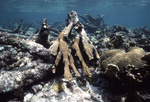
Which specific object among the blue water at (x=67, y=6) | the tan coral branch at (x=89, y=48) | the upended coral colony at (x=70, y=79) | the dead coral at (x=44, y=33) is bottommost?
the upended coral colony at (x=70, y=79)

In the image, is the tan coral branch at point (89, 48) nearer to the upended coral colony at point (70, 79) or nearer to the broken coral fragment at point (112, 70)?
the upended coral colony at point (70, 79)

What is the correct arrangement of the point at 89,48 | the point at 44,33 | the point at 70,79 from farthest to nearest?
the point at 44,33
the point at 89,48
the point at 70,79

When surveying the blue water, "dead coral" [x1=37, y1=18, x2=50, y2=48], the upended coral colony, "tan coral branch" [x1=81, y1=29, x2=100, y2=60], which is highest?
the blue water

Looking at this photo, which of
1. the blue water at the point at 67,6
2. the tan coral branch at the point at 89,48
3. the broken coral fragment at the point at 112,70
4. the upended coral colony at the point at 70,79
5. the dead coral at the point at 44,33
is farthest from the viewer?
the blue water at the point at 67,6

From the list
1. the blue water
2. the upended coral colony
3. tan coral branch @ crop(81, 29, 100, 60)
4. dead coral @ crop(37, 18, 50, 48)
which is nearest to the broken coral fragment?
the upended coral colony

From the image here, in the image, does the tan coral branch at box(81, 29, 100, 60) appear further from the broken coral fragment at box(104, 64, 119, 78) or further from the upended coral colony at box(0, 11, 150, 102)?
the broken coral fragment at box(104, 64, 119, 78)

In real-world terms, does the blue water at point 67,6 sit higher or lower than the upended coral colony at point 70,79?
higher

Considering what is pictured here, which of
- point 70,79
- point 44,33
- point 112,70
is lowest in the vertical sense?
point 70,79

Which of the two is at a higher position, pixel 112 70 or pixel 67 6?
pixel 67 6

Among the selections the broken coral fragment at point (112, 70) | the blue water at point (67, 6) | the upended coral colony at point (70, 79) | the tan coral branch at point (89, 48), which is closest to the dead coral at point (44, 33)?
the upended coral colony at point (70, 79)

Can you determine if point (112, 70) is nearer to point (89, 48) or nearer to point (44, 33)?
point (89, 48)

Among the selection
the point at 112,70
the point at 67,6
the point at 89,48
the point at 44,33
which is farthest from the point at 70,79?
the point at 67,6

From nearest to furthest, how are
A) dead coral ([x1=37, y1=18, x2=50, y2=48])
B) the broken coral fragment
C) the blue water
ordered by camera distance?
1. the broken coral fragment
2. dead coral ([x1=37, y1=18, x2=50, y2=48])
3. the blue water

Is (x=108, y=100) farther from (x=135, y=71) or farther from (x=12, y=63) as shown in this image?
(x=12, y=63)
